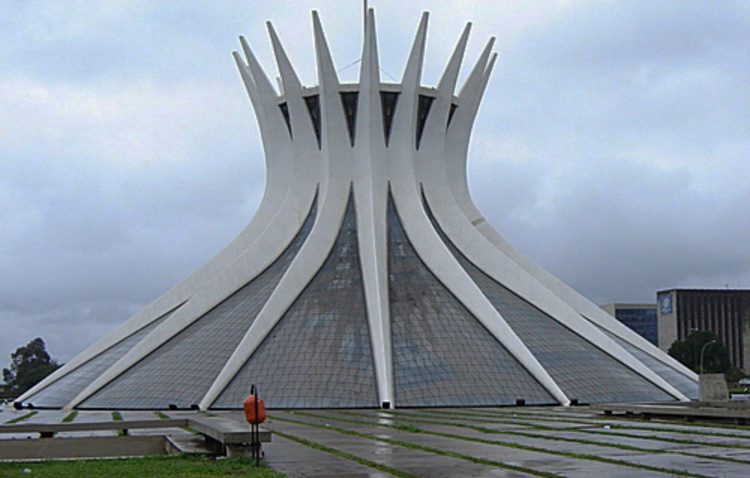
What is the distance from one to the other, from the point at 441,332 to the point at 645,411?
11.0 m

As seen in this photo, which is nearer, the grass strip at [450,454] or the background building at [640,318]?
the grass strip at [450,454]

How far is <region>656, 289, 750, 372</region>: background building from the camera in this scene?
A: 381ft

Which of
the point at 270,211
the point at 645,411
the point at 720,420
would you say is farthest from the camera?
the point at 270,211

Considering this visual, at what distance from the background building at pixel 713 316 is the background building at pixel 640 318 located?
2058cm

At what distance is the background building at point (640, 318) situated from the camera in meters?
140

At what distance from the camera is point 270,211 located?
4062 centimetres

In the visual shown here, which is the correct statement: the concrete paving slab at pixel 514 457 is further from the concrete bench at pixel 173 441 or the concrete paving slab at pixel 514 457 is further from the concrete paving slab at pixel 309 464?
the concrete bench at pixel 173 441

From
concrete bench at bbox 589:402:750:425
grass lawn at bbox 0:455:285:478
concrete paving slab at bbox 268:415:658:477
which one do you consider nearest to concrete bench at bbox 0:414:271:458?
grass lawn at bbox 0:455:285:478

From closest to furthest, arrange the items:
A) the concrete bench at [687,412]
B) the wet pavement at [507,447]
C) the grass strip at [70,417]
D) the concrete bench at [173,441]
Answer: the wet pavement at [507,447] < the concrete bench at [173,441] < the concrete bench at [687,412] < the grass strip at [70,417]

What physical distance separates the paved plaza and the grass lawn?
0.55 m

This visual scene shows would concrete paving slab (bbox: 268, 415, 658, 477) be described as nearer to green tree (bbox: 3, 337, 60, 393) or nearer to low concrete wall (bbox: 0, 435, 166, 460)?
low concrete wall (bbox: 0, 435, 166, 460)

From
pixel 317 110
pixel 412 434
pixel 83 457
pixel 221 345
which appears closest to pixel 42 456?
pixel 83 457

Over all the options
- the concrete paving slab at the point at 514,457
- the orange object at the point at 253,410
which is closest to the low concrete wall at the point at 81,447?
the concrete paving slab at the point at 514,457

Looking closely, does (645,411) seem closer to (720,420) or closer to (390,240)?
(720,420)
